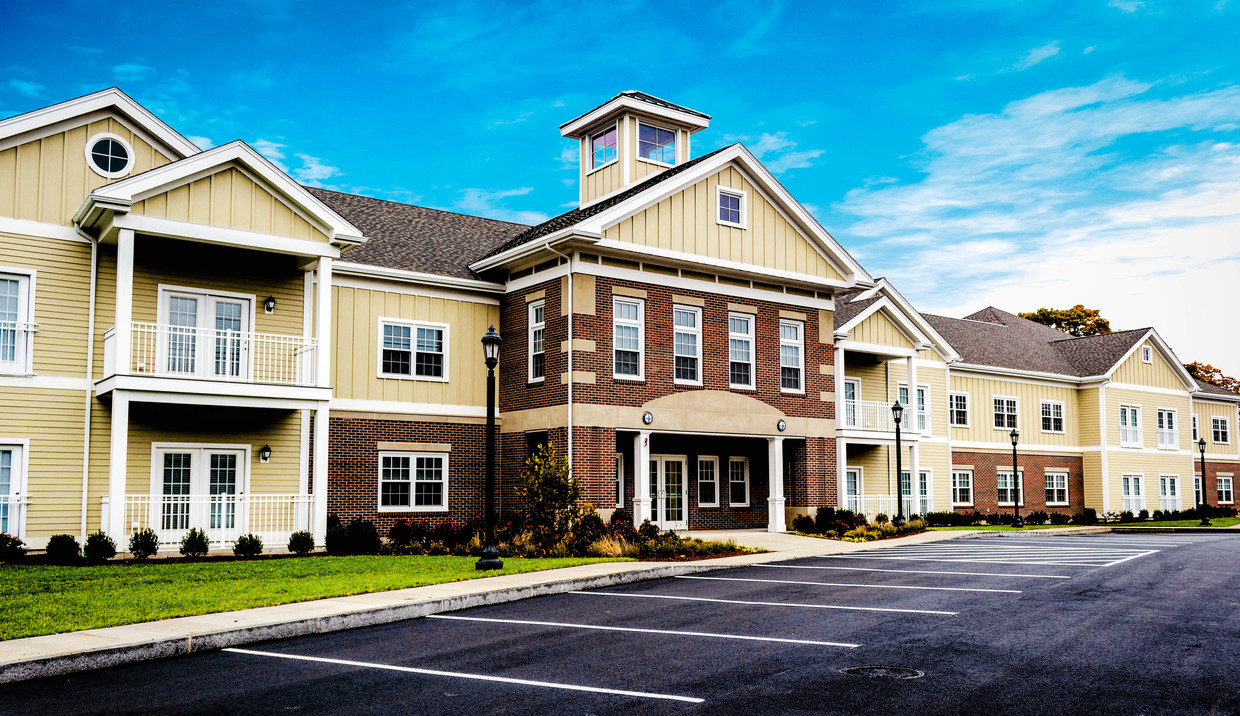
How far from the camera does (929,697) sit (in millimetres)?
7953

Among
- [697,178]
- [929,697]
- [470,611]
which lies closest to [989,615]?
[929,697]

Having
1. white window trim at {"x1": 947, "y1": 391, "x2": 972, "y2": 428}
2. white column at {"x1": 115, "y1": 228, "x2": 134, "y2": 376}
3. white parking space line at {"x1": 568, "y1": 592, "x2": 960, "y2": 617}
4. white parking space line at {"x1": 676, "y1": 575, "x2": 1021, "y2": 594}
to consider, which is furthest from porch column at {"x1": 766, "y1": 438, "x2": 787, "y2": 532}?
white column at {"x1": 115, "y1": 228, "x2": 134, "y2": 376}

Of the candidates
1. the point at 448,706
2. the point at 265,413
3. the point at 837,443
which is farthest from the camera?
the point at 837,443

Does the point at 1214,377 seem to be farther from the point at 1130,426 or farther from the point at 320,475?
the point at 320,475

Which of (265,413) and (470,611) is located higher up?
(265,413)

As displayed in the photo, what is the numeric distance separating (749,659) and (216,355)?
1668cm

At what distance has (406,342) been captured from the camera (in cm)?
2562

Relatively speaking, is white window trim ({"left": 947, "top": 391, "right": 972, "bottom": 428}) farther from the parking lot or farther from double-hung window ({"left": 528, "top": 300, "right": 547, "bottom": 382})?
the parking lot

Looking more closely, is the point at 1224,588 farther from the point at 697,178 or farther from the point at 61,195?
the point at 61,195

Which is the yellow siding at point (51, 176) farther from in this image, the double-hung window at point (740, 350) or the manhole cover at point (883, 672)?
the manhole cover at point (883, 672)

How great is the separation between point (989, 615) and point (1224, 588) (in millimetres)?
5474

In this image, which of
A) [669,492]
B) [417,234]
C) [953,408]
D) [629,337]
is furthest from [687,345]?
[953,408]

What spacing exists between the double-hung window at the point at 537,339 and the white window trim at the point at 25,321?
11.1m

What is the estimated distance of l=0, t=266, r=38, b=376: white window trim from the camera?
19750mm
